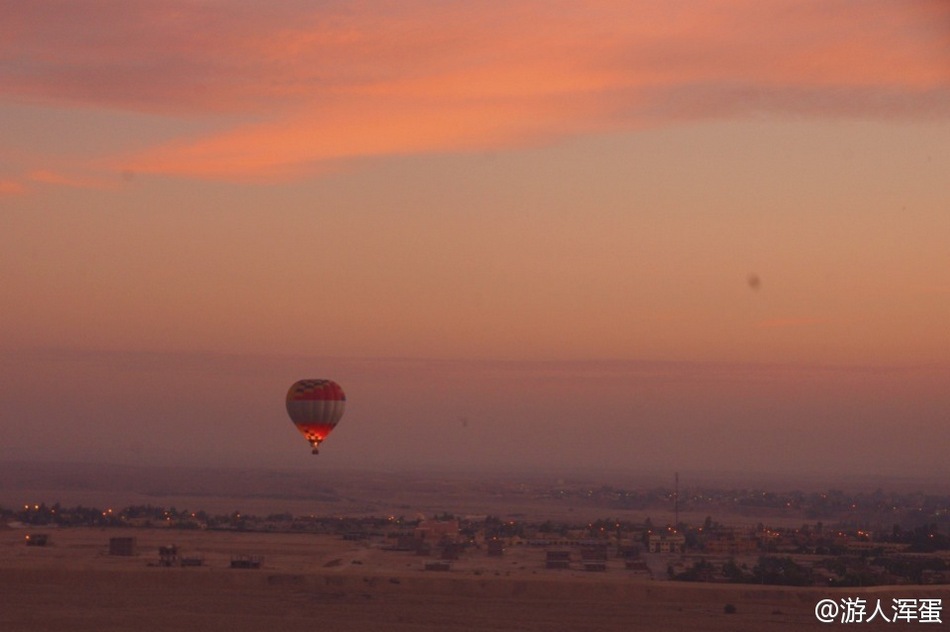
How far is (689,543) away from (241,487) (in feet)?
210

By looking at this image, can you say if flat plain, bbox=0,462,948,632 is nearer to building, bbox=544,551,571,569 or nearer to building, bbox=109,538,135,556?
building, bbox=544,551,571,569

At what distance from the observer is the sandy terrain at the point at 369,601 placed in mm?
19547

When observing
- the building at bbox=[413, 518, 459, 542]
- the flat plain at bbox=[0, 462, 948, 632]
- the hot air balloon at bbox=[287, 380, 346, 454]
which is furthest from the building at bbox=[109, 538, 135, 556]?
the building at bbox=[413, 518, 459, 542]

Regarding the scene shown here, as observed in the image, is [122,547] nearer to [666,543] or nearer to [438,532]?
[438,532]

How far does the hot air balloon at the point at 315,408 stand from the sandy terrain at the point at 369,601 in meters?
5.95

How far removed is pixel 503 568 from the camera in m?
27.6

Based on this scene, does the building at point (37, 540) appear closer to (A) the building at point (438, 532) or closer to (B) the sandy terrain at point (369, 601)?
(B) the sandy terrain at point (369, 601)

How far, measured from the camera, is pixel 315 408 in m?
29.8

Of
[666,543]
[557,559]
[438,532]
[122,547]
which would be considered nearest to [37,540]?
[122,547]

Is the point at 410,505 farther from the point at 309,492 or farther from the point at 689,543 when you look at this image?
the point at 689,543

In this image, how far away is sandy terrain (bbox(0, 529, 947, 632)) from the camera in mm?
19547

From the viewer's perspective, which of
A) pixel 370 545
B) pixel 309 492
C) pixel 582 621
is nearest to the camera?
pixel 582 621

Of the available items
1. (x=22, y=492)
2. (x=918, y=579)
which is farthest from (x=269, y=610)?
(x=22, y=492)

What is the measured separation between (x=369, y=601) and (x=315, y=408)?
921 centimetres
